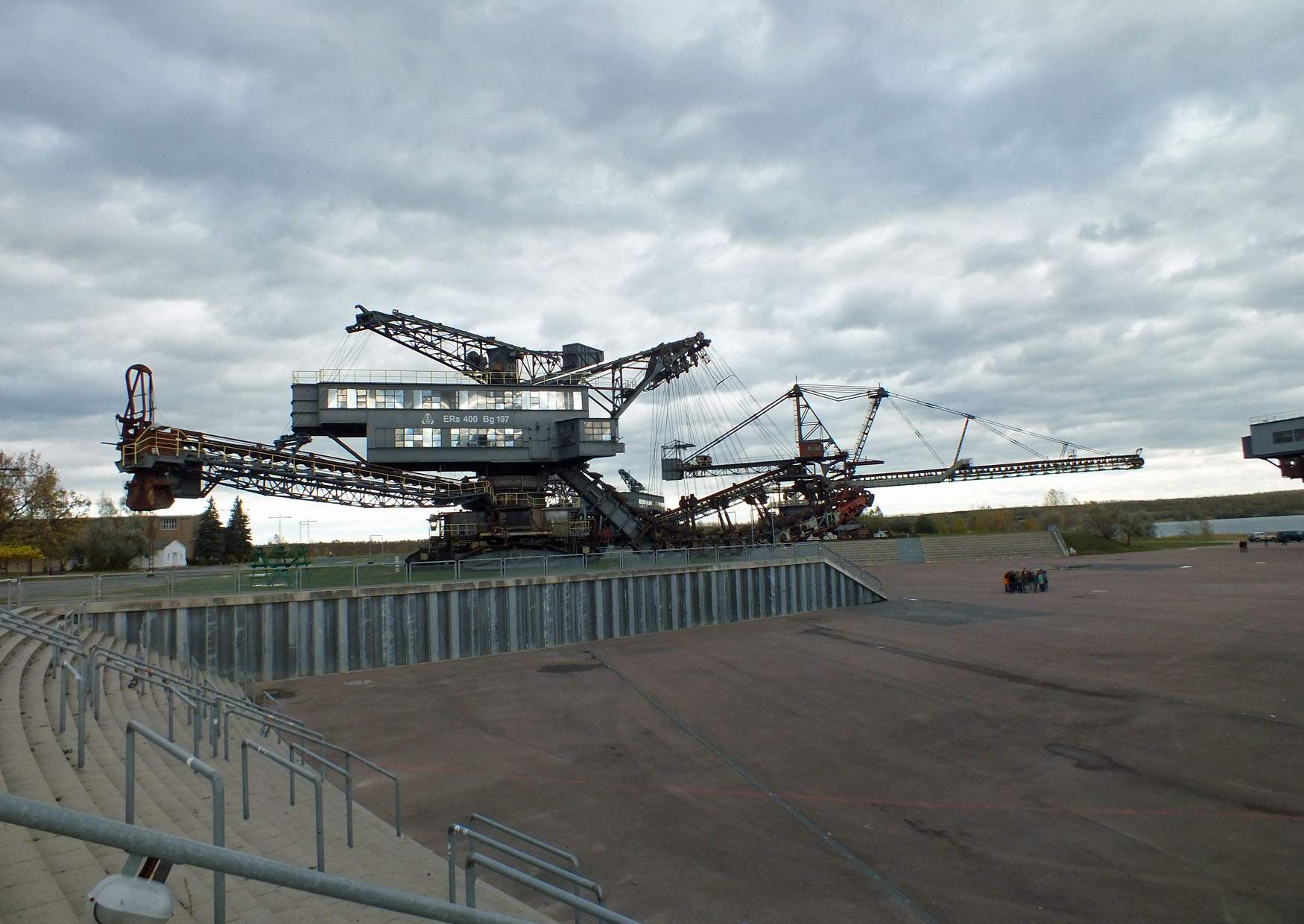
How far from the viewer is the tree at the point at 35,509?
151 feet

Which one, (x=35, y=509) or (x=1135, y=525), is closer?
(x=35, y=509)

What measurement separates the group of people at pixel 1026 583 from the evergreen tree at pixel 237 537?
209ft

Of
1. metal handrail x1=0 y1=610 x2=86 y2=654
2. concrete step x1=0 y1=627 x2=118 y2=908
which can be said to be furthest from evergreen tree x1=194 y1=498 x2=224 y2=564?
concrete step x1=0 y1=627 x2=118 y2=908

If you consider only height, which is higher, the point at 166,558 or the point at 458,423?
the point at 458,423

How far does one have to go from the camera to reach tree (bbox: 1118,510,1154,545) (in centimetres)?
8694

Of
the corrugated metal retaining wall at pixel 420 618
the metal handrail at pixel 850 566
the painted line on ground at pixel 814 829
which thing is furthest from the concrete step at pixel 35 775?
the metal handrail at pixel 850 566

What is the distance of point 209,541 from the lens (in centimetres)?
6525

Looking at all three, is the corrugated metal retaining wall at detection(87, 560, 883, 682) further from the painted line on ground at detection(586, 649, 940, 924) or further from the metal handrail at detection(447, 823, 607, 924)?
the metal handrail at detection(447, 823, 607, 924)

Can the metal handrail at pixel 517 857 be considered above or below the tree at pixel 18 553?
below

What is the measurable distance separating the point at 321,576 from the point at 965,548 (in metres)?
71.5

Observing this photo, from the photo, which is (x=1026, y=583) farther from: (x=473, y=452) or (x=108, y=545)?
(x=108, y=545)

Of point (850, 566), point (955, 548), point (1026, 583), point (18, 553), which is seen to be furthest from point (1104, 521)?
point (18, 553)

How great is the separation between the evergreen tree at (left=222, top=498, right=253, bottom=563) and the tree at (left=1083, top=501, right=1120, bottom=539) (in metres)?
97.8

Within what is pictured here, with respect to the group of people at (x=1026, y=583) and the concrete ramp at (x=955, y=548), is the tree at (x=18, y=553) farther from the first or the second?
the concrete ramp at (x=955, y=548)
